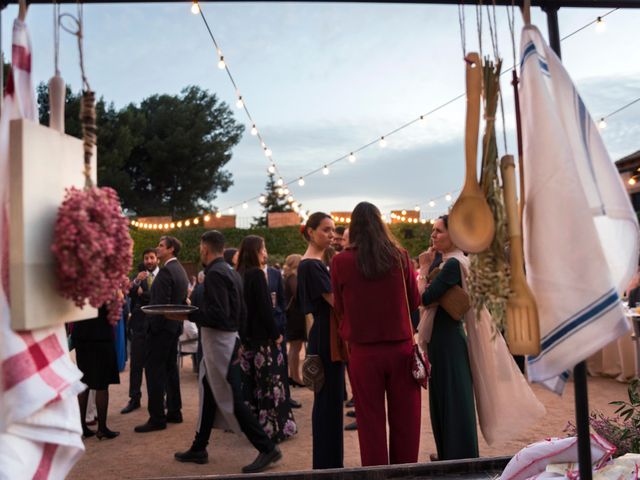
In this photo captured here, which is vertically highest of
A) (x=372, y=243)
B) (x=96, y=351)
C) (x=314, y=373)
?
(x=372, y=243)

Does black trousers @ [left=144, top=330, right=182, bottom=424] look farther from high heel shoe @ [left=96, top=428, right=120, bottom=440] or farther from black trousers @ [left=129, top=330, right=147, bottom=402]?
black trousers @ [left=129, top=330, right=147, bottom=402]

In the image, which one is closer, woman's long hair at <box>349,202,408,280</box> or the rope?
the rope

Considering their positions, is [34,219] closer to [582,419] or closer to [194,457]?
[582,419]

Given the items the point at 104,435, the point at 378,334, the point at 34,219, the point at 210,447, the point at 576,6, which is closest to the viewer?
the point at 34,219

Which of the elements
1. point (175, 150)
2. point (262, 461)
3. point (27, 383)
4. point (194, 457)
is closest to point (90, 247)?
point (27, 383)

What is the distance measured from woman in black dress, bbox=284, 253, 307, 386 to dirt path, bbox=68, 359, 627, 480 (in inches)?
38.8

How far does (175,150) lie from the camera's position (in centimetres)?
2623

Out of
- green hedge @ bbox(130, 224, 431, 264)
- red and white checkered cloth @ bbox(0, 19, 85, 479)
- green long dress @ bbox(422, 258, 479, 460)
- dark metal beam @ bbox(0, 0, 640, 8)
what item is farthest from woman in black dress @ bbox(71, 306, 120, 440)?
green hedge @ bbox(130, 224, 431, 264)

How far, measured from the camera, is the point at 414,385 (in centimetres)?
293

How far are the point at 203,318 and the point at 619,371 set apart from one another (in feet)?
17.4

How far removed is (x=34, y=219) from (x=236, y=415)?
10.5ft

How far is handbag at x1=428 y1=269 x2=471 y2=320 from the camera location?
3168 mm

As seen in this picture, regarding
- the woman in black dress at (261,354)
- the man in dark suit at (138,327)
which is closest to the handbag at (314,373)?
the woman in black dress at (261,354)

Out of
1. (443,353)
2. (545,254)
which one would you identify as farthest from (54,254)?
(443,353)
